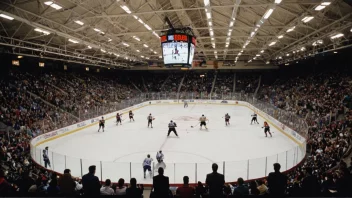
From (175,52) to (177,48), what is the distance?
0.28 m

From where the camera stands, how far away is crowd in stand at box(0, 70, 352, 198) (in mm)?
4590

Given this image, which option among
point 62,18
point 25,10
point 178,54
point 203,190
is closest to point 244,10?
point 178,54

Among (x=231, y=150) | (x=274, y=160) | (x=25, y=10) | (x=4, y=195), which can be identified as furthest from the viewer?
(x=231, y=150)

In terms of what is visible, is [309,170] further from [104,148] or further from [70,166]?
[104,148]

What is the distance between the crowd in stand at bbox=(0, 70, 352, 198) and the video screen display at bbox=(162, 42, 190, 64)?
27.9 ft

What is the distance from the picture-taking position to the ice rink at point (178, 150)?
29.9 feet

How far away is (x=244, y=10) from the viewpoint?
15391 mm

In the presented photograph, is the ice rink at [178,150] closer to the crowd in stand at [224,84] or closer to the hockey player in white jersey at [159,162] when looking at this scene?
the hockey player in white jersey at [159,162]

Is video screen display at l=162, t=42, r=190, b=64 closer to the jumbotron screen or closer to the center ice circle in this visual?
the jumbotron screen

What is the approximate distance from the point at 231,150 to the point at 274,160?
3812 mm

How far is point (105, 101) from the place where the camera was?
1238 inches

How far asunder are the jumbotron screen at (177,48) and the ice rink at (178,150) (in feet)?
16.3

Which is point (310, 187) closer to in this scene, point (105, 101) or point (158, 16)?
point (158, 16)

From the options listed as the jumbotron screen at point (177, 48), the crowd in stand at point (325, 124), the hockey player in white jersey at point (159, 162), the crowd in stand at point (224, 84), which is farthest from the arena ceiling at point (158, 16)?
the crowd in stand at point (224, 84)
